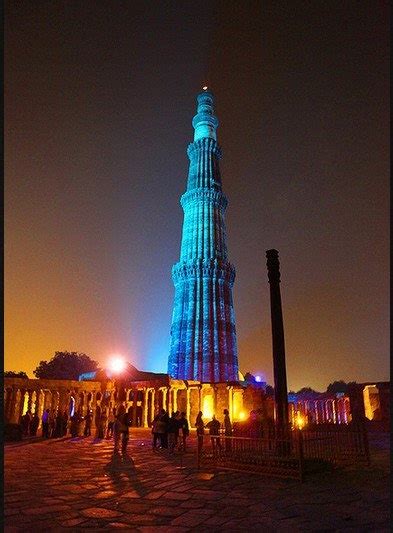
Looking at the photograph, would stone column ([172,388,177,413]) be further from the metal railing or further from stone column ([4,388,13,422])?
the metal railing

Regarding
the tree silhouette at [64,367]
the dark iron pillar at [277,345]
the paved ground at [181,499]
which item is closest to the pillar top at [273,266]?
the dark iron pillar at [277,345]

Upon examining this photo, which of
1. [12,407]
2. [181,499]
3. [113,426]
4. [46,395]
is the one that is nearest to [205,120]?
[46,395]

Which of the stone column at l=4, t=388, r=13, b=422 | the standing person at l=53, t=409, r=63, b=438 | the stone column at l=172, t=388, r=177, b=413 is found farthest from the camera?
the stone column at l=172, t=388, r=177, b=413

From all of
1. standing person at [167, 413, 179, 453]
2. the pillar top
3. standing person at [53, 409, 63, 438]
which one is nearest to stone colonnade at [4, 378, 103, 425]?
standing person at [53, 409, 63, 438]

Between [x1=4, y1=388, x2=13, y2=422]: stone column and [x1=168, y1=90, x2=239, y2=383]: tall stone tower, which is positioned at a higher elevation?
[x1=168, y1=90, x2=239, y2=383]: tall stone tower

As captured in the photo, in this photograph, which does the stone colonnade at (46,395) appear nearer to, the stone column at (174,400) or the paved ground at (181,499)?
the stone column at (174,400)

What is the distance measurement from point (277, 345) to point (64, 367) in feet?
215

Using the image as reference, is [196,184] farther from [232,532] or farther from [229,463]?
[232,532]

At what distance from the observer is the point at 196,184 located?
44.3 meters

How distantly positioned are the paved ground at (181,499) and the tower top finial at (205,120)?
4153 centimetres

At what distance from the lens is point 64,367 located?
71875 mm

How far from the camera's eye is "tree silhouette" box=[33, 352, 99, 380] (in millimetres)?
71375

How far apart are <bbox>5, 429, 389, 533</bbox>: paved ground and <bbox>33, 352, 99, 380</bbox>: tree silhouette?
63654 millimetres

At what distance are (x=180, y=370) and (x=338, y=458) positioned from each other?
28.9m
